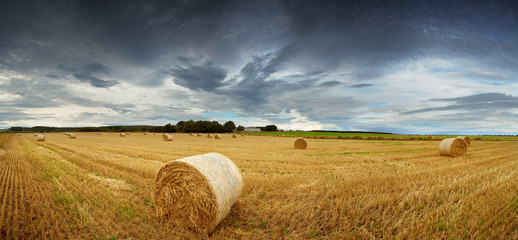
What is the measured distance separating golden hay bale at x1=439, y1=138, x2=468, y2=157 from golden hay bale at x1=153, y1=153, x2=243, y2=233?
42.6 feet

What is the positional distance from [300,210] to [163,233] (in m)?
2.52

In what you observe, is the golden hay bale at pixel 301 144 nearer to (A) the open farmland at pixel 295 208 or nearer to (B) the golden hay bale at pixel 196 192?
(A) the open farmland at pixel 295 208

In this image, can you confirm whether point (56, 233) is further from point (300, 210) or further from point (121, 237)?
point (300, 210)

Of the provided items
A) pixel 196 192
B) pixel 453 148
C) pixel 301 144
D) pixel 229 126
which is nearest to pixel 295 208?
pixel 196 192

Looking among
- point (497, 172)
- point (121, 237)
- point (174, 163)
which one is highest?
point (174, 163)

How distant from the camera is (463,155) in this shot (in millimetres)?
12359

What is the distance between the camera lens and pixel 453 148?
39.4 ft

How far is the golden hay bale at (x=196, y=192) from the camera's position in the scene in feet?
13.1

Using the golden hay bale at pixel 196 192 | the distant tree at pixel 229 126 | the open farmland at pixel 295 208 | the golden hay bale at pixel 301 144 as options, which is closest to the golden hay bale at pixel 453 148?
the open farmland at pixel 295 208

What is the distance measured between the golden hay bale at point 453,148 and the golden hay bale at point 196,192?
1297 cm

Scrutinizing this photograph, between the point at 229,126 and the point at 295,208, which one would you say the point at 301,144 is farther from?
the point at 229,126

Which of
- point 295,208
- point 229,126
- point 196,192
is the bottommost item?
point 295,208

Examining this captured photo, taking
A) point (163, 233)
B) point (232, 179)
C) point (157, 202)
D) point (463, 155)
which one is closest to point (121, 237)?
point (163, 233)

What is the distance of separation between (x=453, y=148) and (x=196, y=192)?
1416 cm
